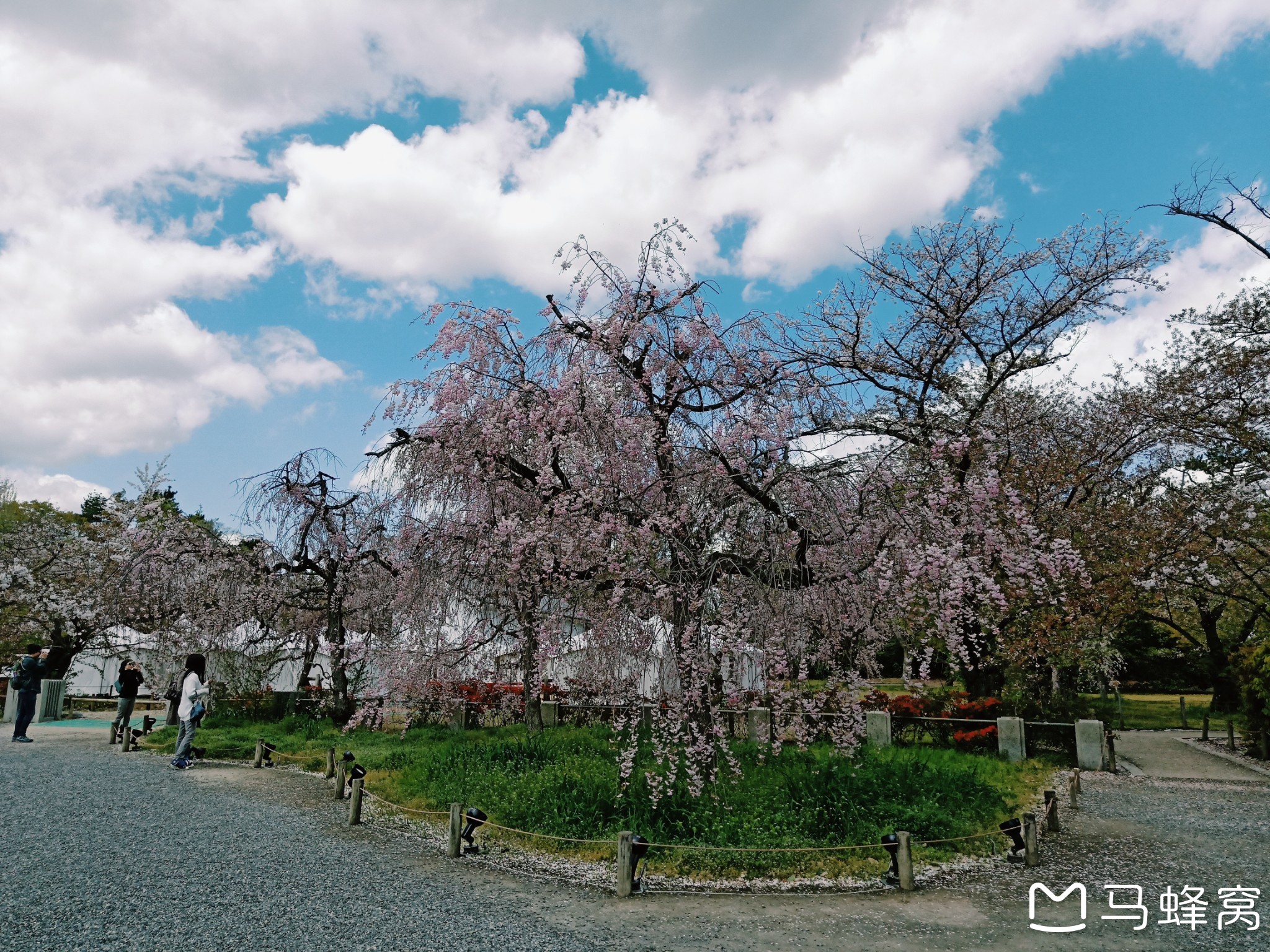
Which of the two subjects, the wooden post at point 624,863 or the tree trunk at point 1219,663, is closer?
the wooden post at point 624,863

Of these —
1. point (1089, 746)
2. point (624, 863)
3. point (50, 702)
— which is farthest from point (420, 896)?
point (50, 702)

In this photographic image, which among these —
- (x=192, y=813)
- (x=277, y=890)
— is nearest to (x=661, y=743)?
(x=277, y=890)

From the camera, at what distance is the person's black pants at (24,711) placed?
544 inches

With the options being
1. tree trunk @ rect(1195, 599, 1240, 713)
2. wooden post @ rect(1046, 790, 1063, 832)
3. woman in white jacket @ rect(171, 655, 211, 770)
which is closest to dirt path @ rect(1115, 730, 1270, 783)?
tree trunk @ rect(1195, 599, 1240, 713)

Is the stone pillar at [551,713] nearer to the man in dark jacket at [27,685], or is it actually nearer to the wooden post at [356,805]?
the wooden post at [356,805]

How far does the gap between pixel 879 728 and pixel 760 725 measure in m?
4.89

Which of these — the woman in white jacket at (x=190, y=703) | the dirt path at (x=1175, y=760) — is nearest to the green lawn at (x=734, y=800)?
the woman in white jacket at (x=190, y=703)

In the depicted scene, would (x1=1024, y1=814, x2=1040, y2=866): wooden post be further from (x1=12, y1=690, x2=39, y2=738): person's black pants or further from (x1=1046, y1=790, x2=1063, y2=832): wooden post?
(x1=12, y1=690, x2=39, y2=738): person's black pants

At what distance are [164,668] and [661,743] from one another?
46.7ft

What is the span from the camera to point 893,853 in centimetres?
611

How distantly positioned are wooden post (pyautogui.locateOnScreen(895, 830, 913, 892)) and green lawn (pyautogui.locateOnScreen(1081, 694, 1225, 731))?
12.2m

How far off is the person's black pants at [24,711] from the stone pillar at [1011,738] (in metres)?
17.4

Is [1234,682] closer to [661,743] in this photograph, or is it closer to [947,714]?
[947,714]

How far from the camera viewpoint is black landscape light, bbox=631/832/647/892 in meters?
5.82
